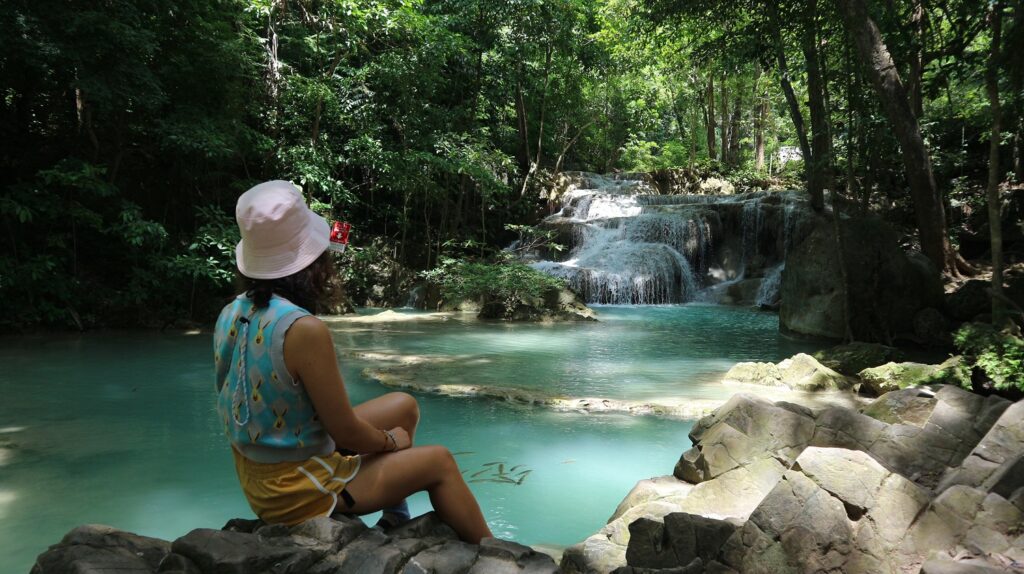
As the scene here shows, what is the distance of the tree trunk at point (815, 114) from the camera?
9047 millimetres

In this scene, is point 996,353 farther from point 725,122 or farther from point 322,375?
point 725,122

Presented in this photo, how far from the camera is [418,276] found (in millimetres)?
15250

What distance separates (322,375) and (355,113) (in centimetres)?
1228

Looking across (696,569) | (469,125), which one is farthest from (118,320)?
(696,569)

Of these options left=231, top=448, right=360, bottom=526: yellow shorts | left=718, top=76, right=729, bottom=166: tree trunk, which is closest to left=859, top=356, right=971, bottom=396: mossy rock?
left=231, top=448, right=360, bottom=526: yellow shorts

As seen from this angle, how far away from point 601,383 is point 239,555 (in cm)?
497

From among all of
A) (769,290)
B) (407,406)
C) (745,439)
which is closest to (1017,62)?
(745,439)

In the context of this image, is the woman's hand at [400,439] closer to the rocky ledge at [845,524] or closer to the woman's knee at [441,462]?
the woman's knee at [441,462]

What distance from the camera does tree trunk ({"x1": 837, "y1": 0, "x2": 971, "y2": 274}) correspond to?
884 cm

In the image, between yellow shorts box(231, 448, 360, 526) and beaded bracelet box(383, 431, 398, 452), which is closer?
yellow shorts box(231, 448, 360, 526)

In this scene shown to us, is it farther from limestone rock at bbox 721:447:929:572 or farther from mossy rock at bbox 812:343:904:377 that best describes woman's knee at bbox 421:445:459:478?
mossy rock at bbox 812:343:904:377

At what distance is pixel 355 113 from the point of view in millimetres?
13258

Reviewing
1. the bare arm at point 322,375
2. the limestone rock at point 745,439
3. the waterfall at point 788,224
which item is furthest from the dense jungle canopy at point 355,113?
the bare arm at point 322,375

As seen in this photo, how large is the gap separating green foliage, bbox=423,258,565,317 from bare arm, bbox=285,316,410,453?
1014cm
